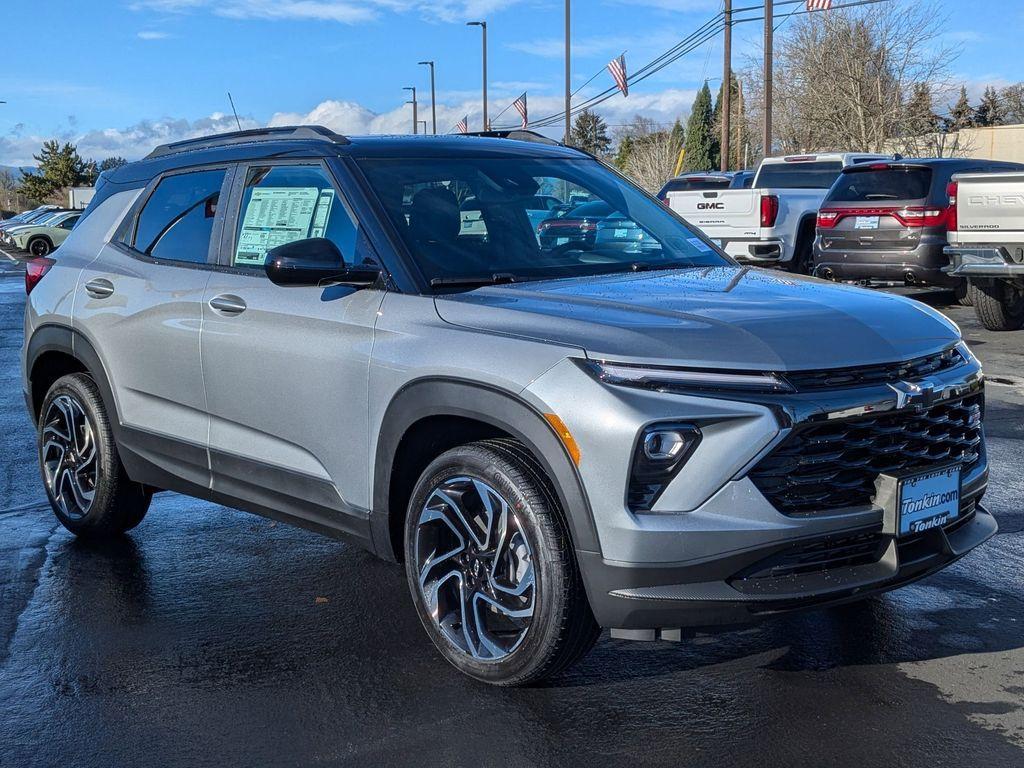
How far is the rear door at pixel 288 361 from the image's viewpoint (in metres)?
4.17

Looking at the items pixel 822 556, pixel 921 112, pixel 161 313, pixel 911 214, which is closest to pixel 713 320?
pixel 822 556

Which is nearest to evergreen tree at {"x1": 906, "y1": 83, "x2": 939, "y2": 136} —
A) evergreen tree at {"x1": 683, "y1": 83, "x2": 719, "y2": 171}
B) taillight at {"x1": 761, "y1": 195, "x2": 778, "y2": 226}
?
evergreen tree at {"x1": 683, "y1": 83, "x2": 719, "y2": 171}

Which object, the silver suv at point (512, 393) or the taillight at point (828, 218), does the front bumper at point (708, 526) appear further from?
the taillight at point (828, 218)

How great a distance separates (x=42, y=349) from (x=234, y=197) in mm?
1528

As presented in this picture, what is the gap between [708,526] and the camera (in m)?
3.26

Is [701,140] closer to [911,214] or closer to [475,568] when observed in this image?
[911,214]

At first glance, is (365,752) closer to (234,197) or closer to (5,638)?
(5,638)

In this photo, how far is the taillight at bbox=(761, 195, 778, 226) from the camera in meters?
17.1

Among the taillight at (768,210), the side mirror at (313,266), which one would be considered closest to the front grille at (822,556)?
the side mirror at (313,266)

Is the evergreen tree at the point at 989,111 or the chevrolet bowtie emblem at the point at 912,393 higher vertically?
the evergreen tree at the point at 989,111

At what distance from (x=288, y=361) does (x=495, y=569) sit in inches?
45.7

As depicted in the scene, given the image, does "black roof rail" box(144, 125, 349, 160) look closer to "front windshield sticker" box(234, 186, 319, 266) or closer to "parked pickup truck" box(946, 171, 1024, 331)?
"front windshield sticker" box(234, 186, 319, 266)

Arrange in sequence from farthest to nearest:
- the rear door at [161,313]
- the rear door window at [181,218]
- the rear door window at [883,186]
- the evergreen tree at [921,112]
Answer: the evergreen tree at [921,112]
the rear door window at [883,186]
the rear door window at [181,218]
the rear door at [161,313]

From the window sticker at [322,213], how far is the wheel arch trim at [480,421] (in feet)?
3.05
